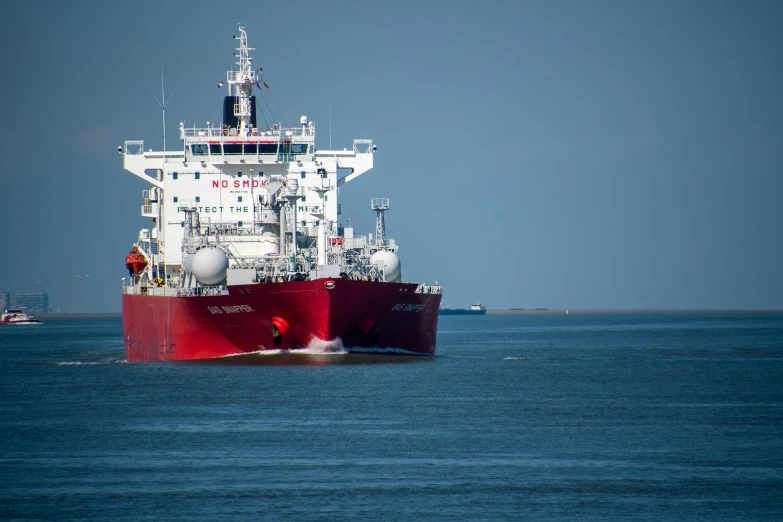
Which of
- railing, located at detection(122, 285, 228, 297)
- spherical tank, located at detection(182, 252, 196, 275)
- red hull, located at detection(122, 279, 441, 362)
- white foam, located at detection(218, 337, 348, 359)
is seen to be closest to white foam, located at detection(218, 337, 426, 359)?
white foam, located at detection(218, 337, 348, 359)

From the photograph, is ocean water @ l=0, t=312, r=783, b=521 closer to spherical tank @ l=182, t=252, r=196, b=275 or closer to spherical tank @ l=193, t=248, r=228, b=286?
spherical tank @ l=193, t=248, r=228, b=286

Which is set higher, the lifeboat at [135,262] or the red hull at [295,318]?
the lifeboat at [135,262]

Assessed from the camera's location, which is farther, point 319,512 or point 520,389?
point 520,389

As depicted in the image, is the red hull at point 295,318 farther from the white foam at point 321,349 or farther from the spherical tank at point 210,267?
the spherical tank at point 210,267

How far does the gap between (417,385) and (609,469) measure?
16.6 meters

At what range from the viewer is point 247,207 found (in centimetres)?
5541

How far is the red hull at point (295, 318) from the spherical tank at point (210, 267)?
1.02m

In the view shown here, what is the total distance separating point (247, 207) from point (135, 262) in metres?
9.86

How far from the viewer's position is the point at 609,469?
23188 mm

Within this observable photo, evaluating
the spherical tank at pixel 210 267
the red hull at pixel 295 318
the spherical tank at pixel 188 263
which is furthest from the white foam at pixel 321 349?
the spherical tank at pixel 188 263

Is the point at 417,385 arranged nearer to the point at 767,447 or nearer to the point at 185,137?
the point at 767,447

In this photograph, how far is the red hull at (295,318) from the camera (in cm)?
4372

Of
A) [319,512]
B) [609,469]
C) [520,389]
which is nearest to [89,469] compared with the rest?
[319,512]

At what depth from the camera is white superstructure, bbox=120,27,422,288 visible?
47906 mm
